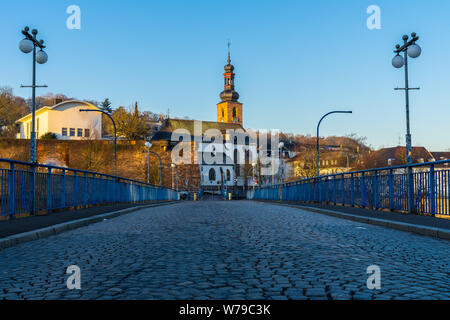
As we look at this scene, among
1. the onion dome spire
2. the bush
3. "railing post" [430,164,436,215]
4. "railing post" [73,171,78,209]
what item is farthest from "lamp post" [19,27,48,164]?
the onion dome spire

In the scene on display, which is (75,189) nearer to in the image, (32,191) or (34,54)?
(32,191)

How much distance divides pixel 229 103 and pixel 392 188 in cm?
12217

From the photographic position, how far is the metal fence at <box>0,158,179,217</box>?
10617mm

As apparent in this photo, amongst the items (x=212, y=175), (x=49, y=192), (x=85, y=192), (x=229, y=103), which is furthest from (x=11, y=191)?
(x=229, y=103)

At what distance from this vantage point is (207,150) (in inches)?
4264

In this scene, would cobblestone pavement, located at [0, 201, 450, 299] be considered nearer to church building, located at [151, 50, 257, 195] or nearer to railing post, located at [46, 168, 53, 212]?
railing post, located at [46, 168, 53, 212]

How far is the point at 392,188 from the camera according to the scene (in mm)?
13930

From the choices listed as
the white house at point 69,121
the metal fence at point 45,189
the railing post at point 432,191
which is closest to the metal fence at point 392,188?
the railing post at point 432,191

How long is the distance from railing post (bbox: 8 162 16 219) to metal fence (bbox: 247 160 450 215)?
1004cm

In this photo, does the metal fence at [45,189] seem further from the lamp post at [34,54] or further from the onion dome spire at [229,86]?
the onion dome spire at [229,86]

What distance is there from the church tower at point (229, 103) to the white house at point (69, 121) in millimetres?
60302
